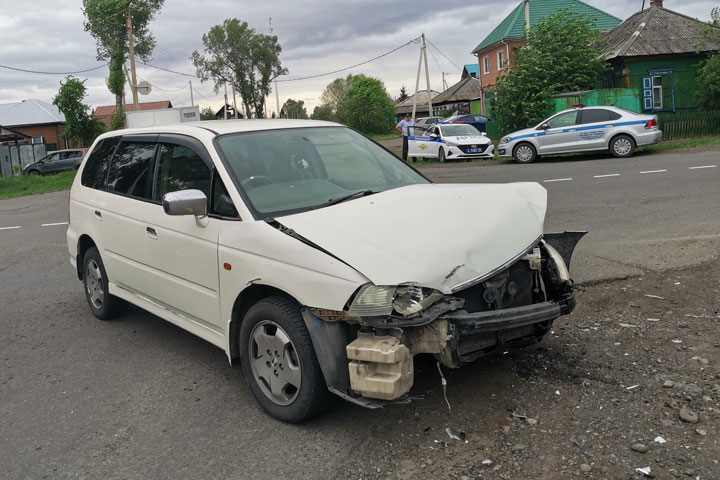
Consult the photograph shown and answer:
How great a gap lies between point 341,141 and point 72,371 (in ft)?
8.81

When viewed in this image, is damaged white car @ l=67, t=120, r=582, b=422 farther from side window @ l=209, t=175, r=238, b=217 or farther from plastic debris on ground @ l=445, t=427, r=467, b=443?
plastic debris on ground @ l=445, t=427, r=467, b=443

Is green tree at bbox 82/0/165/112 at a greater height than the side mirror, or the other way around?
green tree at bbox 82/0/165/112

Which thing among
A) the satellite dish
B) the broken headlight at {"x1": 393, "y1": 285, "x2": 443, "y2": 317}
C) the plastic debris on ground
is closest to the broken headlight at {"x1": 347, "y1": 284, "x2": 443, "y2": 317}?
the broken headlight at {"x1": 393, "y1": 285, "x2": 443, "y2": 317}

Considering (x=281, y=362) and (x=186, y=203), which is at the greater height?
(x=186, y=203)

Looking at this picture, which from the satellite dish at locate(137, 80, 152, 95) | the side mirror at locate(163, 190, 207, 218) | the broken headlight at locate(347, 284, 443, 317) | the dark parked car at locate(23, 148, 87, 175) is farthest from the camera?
the dark parked car at locate(23, 148, 87, 175)

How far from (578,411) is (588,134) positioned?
17635 millimetres

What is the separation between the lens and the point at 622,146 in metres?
19.6

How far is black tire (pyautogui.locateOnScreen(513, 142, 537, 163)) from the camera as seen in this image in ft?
68.7

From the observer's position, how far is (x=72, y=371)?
16.4 feet

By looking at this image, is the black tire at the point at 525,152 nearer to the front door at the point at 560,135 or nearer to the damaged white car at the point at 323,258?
the front door at the point at 560,135

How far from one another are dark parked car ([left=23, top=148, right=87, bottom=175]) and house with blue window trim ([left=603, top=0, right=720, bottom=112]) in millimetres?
27223

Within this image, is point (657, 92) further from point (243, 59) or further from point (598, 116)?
point (243, 59)

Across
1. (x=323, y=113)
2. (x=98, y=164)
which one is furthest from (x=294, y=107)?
(x=98, y=164)

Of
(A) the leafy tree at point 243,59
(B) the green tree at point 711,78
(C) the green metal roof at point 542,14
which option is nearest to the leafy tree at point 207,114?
(A) the leafy tree at point 243,59
